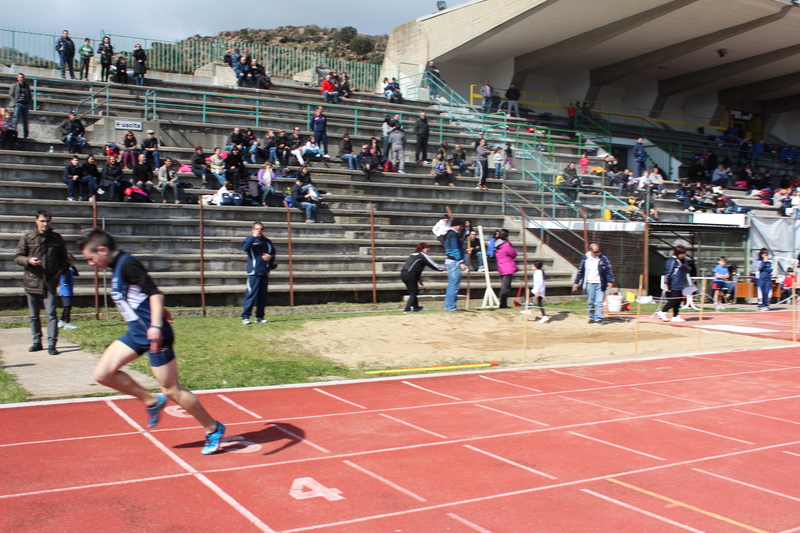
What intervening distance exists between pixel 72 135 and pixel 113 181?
9.43 feet

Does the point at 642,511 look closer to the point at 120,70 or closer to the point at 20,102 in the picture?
the point at 20,102

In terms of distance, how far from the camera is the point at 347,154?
23.2 meters

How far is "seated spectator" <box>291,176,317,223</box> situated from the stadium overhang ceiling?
15698 mm

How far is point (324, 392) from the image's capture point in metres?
8.45

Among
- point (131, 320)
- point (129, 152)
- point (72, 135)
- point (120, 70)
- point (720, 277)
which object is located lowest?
point (720, 277)

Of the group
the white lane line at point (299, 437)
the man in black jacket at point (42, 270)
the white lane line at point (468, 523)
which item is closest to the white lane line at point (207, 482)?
the white lane line at point (299, 437)

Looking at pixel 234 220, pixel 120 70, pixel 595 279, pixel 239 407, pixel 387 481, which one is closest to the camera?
Answer: pixel 387 481

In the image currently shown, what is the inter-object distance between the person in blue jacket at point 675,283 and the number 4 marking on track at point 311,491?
1367 cm

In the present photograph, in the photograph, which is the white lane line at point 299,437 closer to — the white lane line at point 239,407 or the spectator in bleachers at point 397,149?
the white lane line at point 239,407

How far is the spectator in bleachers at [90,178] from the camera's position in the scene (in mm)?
17031

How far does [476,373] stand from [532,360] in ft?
5.39

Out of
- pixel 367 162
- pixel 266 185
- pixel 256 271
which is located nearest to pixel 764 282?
pixel 367 162

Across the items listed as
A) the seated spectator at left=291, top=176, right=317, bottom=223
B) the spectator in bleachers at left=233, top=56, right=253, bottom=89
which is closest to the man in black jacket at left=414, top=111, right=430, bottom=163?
the seated spectator at left=291, top=176, right=317, bottom=223

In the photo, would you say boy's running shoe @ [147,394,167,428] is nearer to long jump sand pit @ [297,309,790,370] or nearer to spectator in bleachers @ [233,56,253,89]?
long jump sand pit @ [297,309,790,370]
